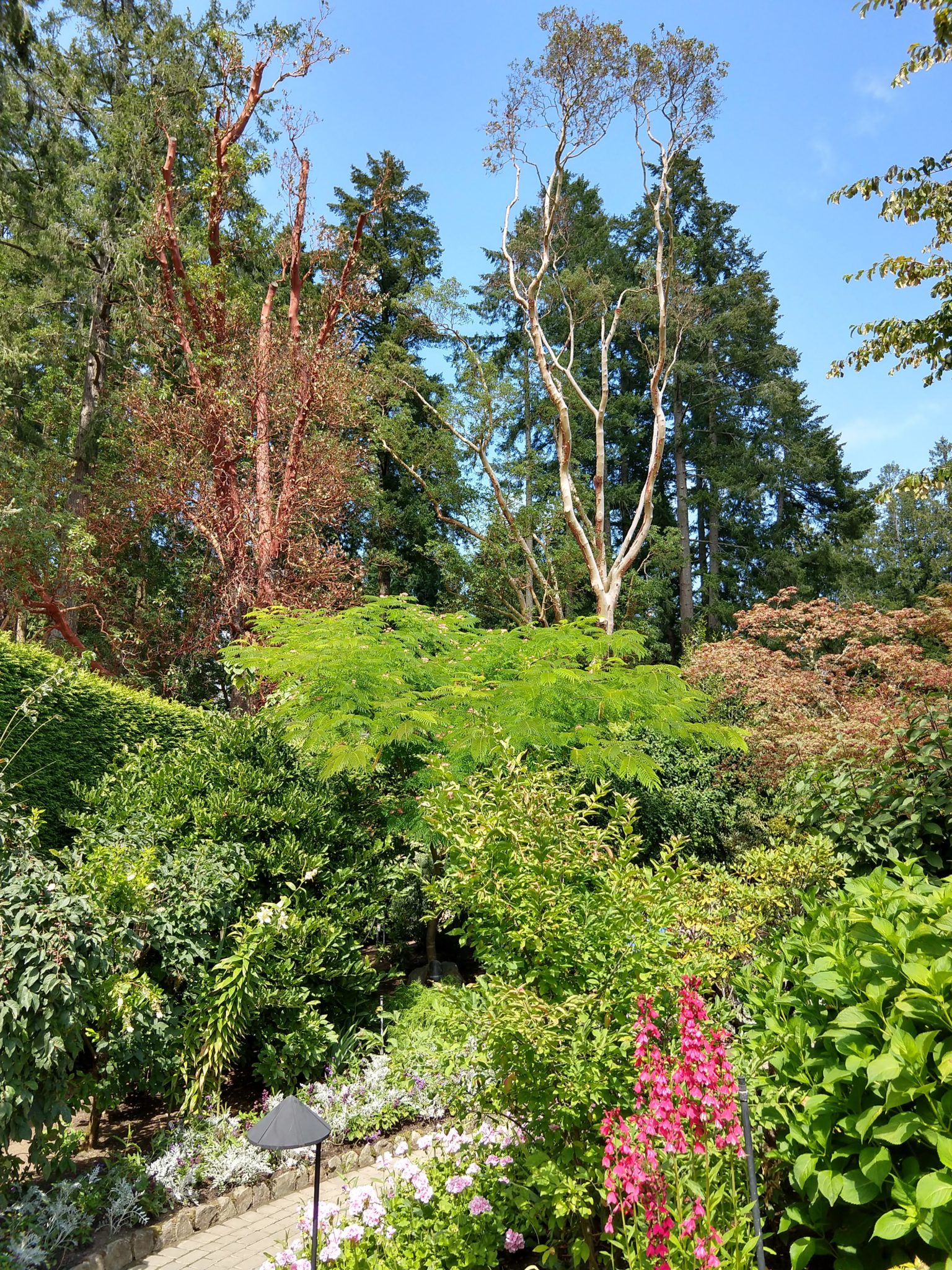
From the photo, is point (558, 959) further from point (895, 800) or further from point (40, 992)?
point (895, 800)

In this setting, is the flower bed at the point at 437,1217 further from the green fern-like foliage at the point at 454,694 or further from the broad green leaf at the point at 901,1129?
the green fern-like foliage at the point at 454,694

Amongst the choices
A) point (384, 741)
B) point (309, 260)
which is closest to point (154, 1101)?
point (384, 741)

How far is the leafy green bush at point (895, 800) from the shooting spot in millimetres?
4043

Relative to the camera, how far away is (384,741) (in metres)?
6.35

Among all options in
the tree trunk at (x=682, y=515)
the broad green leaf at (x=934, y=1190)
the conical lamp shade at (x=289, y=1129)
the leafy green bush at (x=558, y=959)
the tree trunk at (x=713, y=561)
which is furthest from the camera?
the tree trunk at (x=713, y=561)

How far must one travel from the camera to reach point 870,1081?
215 centimetres

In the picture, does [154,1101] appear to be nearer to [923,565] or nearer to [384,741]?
[384,741]

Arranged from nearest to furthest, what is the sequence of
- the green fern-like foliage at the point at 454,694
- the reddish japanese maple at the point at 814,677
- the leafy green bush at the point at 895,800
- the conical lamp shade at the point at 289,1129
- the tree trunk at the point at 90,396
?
the conical lamp shade at the point at 289,1129 < the leafy green bush at the point at 895,800 < the green fern-like foliage at the point at 454,694 < the reddish japanese maple at the point at 814,677 < the tree trunk at the point at 90,396

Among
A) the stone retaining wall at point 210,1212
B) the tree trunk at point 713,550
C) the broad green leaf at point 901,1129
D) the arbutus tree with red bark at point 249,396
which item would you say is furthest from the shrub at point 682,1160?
the tree trunk at point 713,550

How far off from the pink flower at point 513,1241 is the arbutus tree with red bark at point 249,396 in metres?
9.39

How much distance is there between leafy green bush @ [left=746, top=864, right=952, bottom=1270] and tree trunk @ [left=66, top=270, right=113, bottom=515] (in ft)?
52.4

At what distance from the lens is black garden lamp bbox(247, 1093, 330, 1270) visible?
8.32 feet

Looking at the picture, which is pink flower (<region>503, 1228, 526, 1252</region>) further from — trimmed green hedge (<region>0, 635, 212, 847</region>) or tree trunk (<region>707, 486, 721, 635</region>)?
tree trunk (<region>707, 486, 721, 635</region>)

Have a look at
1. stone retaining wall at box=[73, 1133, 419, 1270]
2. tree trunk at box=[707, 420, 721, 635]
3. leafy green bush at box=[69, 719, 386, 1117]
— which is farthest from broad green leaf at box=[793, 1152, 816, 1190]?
tree trunk at box=[707, 420, 721, 635]
